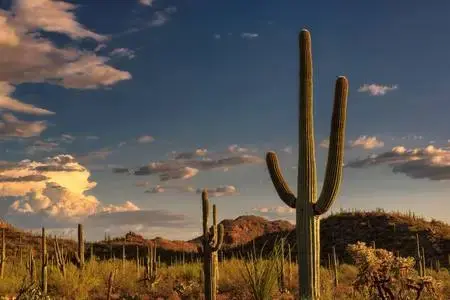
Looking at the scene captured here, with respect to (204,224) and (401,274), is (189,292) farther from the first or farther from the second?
(401,274)

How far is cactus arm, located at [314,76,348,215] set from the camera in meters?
11.1

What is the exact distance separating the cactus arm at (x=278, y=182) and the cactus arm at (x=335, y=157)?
81 centimetres

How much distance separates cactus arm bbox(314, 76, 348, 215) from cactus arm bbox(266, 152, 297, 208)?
0.81 meters

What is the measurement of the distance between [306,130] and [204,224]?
5.98 metres

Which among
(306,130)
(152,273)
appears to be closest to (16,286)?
(152,273)

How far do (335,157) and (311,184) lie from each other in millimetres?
712

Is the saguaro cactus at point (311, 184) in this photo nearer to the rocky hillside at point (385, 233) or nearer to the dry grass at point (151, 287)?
the dry grass at point (151, 287)

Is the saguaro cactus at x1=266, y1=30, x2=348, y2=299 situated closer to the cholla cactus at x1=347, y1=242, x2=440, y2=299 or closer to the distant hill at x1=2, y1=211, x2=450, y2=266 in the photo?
the cholla cactus at x1=347, y1=242, x2=440, y2=299

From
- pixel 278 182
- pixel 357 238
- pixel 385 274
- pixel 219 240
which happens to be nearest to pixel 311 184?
pixel 278 182

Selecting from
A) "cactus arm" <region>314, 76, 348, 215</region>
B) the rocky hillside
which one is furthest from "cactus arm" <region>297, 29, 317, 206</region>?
the rocky hillside

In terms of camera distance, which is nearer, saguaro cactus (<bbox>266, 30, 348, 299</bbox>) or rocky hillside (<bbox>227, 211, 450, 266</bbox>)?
saguaro cactus (<bbox>266, 30, 348, 299</bbox>)

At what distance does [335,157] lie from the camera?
11.1m

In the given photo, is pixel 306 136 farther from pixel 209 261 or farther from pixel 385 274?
pixel 209 261

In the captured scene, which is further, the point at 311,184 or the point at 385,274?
the point at 311,184
